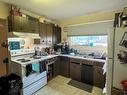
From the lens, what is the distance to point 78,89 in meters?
2.71

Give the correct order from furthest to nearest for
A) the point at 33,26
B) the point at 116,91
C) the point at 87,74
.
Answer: the point at 87,74 < the point at 33,26 < the point at 116,91

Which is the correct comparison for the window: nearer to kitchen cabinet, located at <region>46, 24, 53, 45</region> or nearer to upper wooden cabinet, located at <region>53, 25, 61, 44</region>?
upper wooden cabinet, located at <region>53, 25, 61, 44</region>

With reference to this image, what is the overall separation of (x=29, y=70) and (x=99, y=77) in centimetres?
201

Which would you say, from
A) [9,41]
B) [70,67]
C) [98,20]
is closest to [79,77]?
[70,67]

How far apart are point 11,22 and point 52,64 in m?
1.86

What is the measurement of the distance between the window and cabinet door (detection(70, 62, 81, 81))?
0.93 metres

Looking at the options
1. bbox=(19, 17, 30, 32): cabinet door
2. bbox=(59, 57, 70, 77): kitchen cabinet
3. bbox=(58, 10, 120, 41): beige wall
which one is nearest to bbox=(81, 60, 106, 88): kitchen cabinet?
bbox=(59, 57, 70, 77): kitchen cabinet

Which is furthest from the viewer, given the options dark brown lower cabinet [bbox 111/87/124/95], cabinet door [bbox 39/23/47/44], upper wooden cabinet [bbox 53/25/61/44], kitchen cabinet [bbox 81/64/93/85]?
upper wooden cabinet [bbox 53/25/61/44]

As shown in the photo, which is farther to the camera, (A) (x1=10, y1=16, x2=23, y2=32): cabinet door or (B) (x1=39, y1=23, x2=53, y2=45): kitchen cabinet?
(B) (x1=39, y1=23, x2=53, y2=45): kitchen cabinet

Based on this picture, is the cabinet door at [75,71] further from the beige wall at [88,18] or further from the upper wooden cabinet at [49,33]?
the beige wall at [88,18]

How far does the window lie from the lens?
127 inches

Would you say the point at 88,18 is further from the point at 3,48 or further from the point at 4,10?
the point at 3,48

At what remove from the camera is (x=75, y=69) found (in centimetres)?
328

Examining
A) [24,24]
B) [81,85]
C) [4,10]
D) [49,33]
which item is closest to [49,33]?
[49,33]
